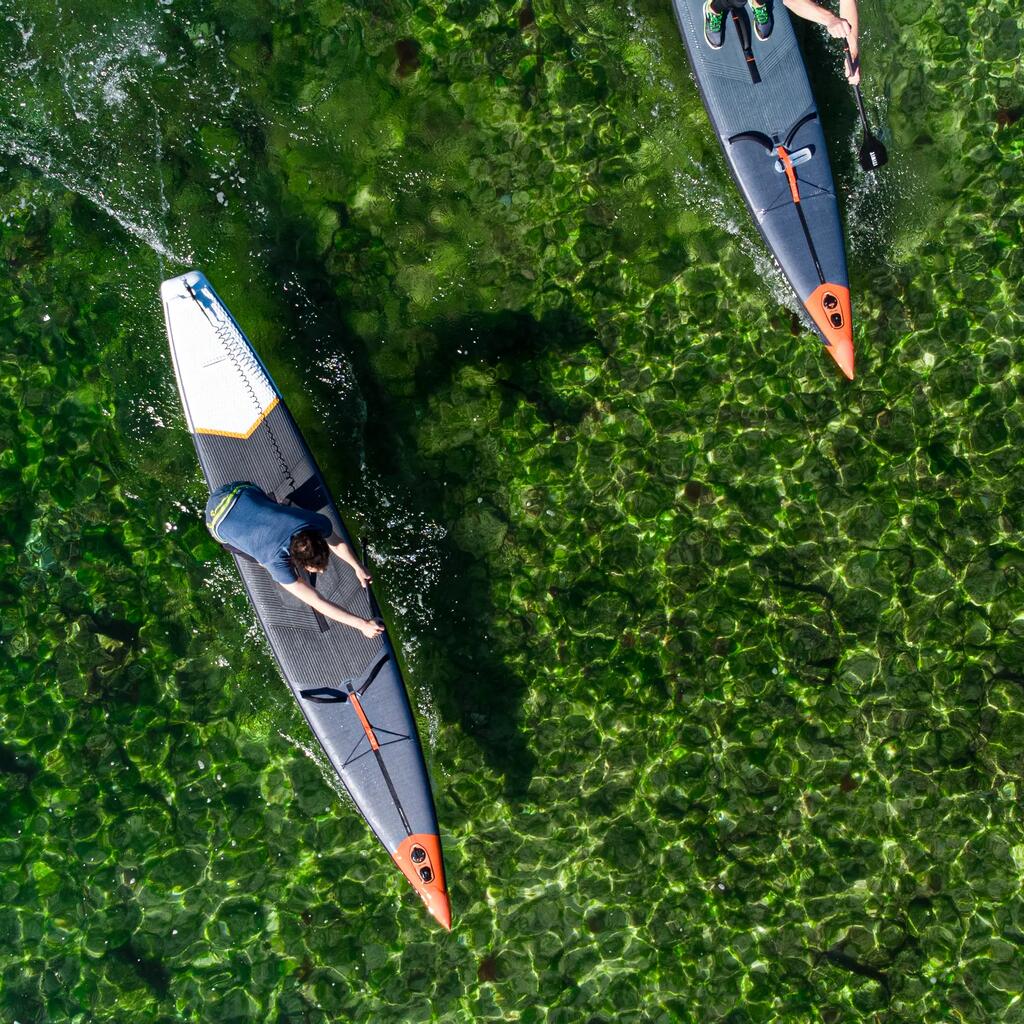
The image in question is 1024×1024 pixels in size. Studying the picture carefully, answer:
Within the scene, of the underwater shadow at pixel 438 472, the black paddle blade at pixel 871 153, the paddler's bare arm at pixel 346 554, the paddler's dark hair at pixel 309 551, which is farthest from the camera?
the underwater shadow at pixel 438 472

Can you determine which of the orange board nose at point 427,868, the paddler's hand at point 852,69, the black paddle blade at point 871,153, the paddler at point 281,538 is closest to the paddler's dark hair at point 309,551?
the paddler at point 281,538

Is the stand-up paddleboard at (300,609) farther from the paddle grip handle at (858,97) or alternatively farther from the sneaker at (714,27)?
the paddle grip handle at (858,97)

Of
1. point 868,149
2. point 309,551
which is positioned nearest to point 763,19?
point 868,149

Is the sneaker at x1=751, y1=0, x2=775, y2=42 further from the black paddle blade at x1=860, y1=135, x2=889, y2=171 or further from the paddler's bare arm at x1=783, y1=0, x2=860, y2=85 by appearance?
the black paddle blade at x1=860, y1=135, x2=889, y2=171

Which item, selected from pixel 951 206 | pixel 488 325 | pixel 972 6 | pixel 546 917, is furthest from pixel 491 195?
pixel 546 917

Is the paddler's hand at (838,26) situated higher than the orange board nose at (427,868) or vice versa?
the paddler's hand at (838,26)

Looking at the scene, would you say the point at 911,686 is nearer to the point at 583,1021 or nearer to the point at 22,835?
the point at 583,1021
